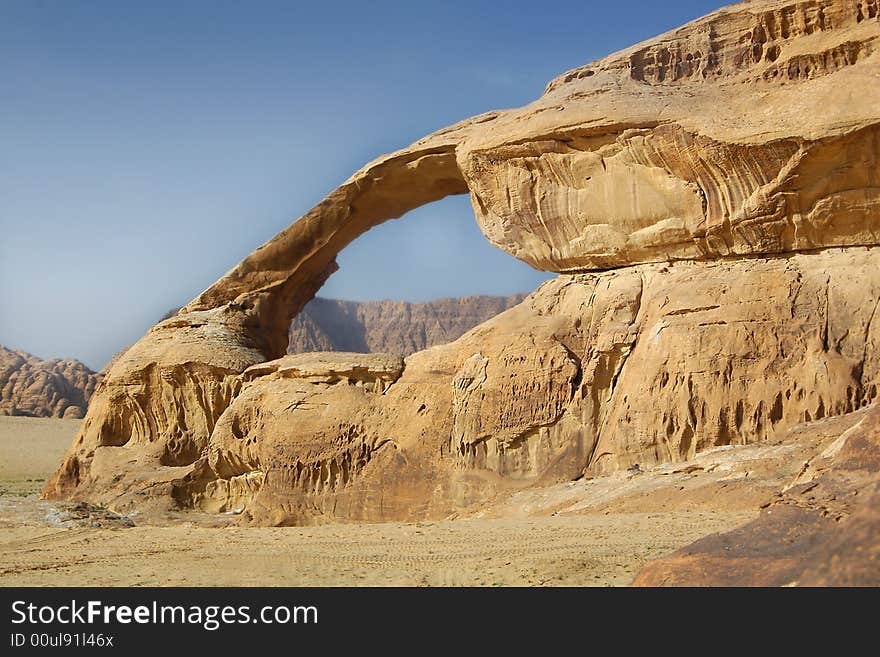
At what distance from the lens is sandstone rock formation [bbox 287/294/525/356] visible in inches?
2381

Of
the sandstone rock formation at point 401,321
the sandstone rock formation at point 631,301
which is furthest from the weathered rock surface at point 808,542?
the sandstone rock formation at point 401,321

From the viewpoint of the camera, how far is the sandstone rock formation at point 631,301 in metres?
11.1

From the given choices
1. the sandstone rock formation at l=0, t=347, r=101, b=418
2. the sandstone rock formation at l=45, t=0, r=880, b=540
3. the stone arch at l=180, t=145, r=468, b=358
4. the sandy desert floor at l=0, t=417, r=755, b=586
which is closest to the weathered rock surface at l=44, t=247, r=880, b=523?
the sandstone rock formation at l=45, t=0, r=880, b=540

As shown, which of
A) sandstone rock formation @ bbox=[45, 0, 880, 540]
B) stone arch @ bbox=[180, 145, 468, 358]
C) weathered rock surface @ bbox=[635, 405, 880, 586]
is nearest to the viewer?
weathered rock surface @ bbox=[635, 405, 880, 586]

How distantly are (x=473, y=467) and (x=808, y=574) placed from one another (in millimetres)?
8264

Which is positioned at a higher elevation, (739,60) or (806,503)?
(739,60)

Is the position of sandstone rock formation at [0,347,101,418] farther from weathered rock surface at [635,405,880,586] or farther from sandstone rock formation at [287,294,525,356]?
weathered rock surface at [635,405,880,586]

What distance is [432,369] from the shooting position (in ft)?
45.0

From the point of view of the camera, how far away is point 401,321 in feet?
205

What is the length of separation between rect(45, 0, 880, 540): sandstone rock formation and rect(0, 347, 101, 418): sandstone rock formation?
30.7 metres

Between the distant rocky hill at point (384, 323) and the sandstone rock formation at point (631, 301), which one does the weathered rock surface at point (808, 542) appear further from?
the distant rocky hill at point (384, 323)
